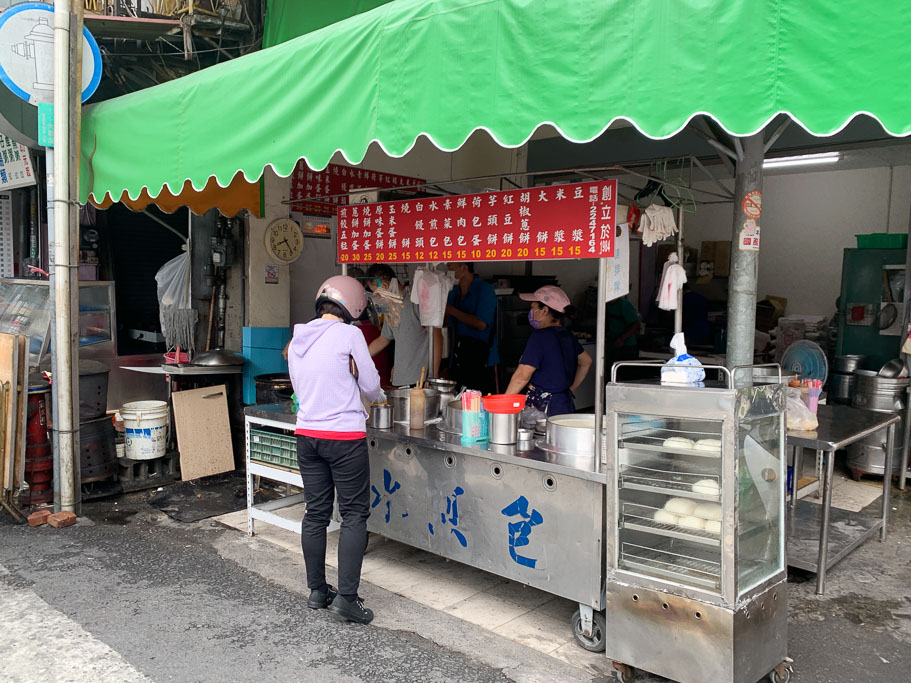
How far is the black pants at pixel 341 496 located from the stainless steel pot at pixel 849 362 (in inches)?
197

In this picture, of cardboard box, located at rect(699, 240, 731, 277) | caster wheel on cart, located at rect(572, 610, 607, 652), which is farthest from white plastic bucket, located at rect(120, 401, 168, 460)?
cardboard box, located at rect(699, 240, 731, 277)

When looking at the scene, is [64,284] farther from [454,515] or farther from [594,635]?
[594,635]

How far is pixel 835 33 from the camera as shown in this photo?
85.4 inches

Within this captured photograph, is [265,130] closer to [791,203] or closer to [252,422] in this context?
[252,422]

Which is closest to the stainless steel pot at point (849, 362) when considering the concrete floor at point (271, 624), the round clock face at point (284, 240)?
the concrete floor at point (271, 624)

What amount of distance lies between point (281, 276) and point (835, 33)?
510cm

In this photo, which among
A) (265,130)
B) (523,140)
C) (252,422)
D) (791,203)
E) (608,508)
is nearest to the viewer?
(523,140)

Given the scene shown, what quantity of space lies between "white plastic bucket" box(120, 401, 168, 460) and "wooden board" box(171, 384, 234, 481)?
14 centimetres

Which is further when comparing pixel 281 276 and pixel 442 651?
pixel 281 276

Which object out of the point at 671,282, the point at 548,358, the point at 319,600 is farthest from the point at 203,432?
the point at 671,282

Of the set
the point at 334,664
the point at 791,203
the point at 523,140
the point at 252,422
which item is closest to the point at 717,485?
the point at 523,140

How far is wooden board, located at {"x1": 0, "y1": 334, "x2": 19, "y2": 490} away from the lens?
4598 mm

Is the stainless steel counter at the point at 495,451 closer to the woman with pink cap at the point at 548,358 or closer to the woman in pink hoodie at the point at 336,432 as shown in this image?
Result: the woman in pink hoodie at the point at 336,432

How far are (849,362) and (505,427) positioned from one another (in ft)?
14.5
